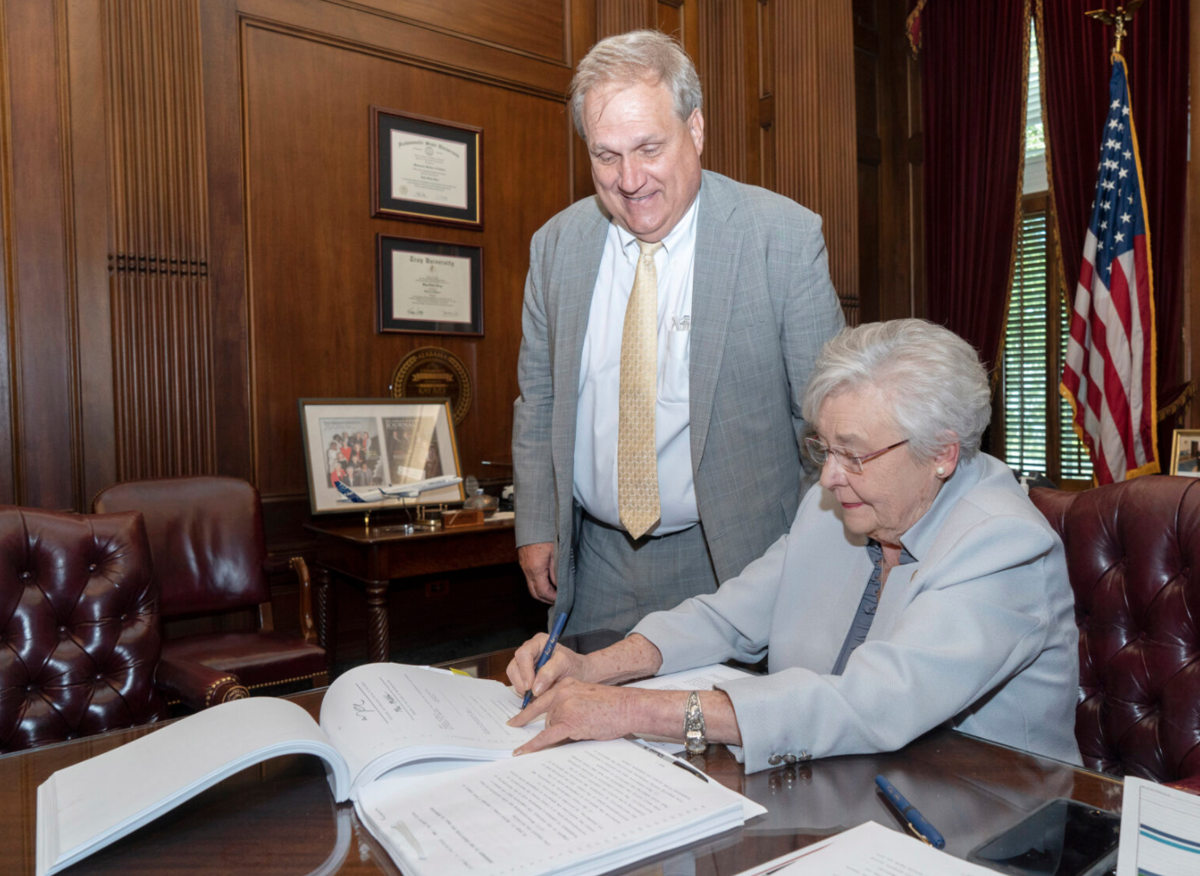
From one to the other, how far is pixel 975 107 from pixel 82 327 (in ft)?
16.9

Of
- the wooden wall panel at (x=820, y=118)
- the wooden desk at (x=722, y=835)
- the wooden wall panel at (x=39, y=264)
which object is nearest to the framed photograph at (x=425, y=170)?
the wooden wall panel at (x=39, y=264)

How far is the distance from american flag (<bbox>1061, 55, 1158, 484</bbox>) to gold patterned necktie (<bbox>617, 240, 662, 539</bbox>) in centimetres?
337

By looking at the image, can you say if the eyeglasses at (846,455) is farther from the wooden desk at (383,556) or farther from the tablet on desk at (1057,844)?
the wooden desk at (383,556)

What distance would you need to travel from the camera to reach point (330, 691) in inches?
51.7

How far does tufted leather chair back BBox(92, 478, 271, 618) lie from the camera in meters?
3.19

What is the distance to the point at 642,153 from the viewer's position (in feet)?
6.26

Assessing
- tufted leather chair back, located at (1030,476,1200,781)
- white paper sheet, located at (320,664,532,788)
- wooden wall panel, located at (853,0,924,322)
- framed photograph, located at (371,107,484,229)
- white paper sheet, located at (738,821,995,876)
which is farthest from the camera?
wooden wall panel, located at (853,0,924,322)

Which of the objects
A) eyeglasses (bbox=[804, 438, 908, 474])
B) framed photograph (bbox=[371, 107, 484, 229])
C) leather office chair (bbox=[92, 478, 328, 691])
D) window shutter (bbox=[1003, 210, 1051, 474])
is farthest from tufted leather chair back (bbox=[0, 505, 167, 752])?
window shutter (bbox=[1003, 210, 1051, 474])

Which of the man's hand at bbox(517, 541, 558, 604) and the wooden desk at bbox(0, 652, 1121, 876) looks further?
the man's hand at bbox(517, 541, 558, 604)

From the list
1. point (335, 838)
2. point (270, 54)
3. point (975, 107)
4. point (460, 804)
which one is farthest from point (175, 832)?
point (975, 107)

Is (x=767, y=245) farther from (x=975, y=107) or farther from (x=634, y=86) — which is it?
(x=975, y=107)

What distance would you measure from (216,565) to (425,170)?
2.04 metres

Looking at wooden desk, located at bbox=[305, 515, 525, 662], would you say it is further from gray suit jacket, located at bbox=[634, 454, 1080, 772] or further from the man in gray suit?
gray suit jacket, located at bbox=[634, 454, 1080, 772]

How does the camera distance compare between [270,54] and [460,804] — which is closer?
[460,804]
